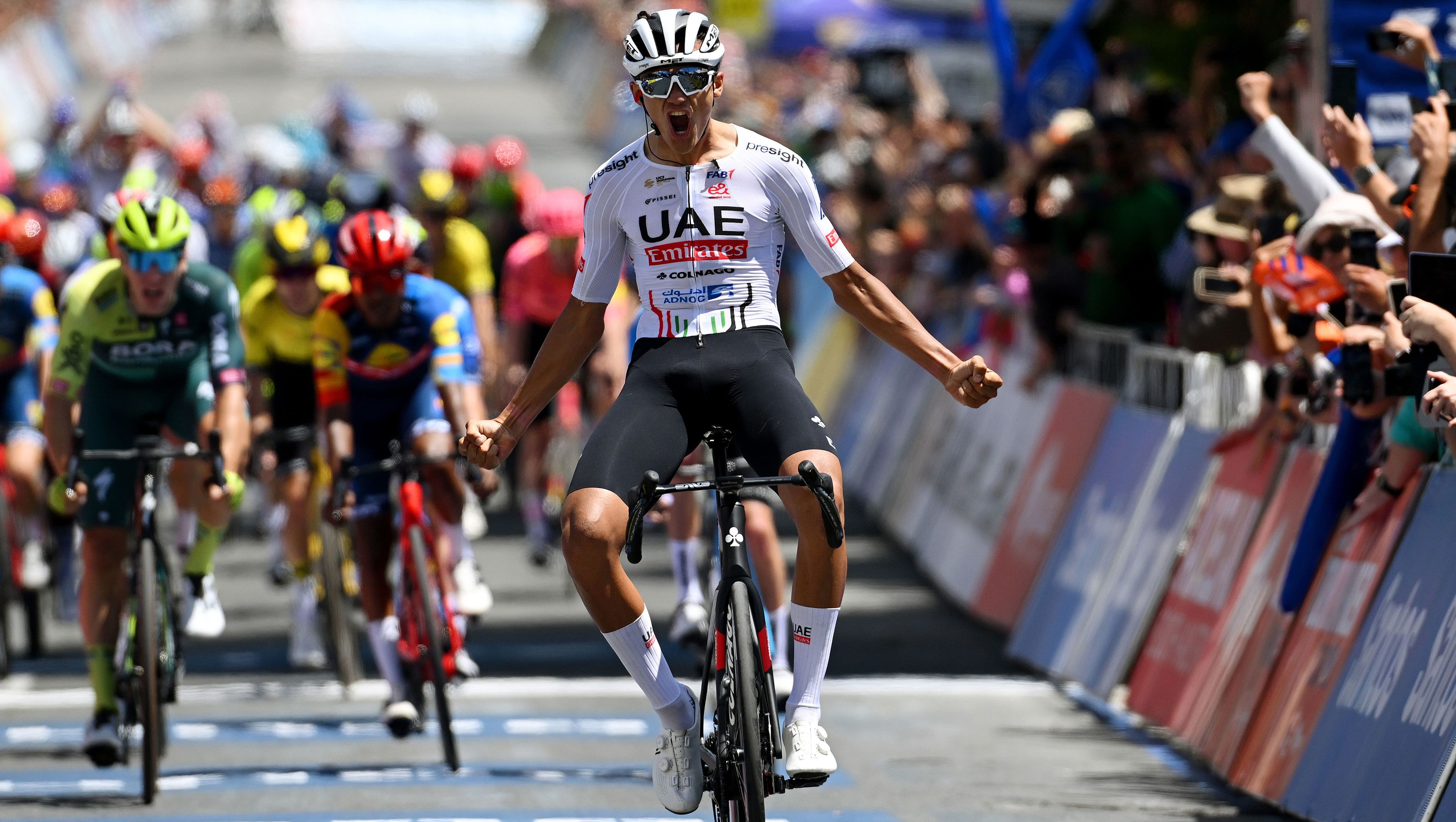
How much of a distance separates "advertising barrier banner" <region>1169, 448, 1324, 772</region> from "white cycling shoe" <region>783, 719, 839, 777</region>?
2867 mm

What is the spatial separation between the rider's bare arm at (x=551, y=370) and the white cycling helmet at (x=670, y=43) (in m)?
0.77

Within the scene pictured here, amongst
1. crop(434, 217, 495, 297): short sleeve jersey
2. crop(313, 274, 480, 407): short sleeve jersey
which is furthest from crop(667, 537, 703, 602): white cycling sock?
crop(434, 217, 495, 297): short sleeve jersey

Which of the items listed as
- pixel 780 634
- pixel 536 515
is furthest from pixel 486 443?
pixel 536 515

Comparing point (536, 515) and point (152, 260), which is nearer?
point (152, 260)

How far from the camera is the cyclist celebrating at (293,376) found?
43.9 ft

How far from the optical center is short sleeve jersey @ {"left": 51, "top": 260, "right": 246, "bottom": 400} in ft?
33.1

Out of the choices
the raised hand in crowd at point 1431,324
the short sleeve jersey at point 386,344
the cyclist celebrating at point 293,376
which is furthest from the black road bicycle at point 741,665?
the cyclist celebrating at point 293,376

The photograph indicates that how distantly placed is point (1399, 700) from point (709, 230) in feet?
8.75

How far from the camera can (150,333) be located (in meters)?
10.2

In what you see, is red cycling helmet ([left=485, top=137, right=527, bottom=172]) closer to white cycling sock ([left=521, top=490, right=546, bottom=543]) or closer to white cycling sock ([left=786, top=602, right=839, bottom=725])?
white cycling sock ([left=521, top=490, right=546, bottom=543])

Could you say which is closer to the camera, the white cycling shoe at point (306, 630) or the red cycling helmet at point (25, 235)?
the white cycling shoe at point (306, 630)

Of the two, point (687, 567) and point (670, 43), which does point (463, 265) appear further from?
point (670, 43)

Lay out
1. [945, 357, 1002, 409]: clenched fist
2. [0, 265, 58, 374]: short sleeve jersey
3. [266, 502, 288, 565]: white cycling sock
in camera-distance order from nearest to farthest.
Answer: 1. [945, 357, 1002, 409]: clenched fist
2. [0, 265, 58, 374]: short sleeve jersey
3. [266, 502, 288, 565]: white cycling sock

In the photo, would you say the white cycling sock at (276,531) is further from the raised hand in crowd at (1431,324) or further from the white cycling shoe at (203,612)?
the raised hand in crowd at (1431,324)
